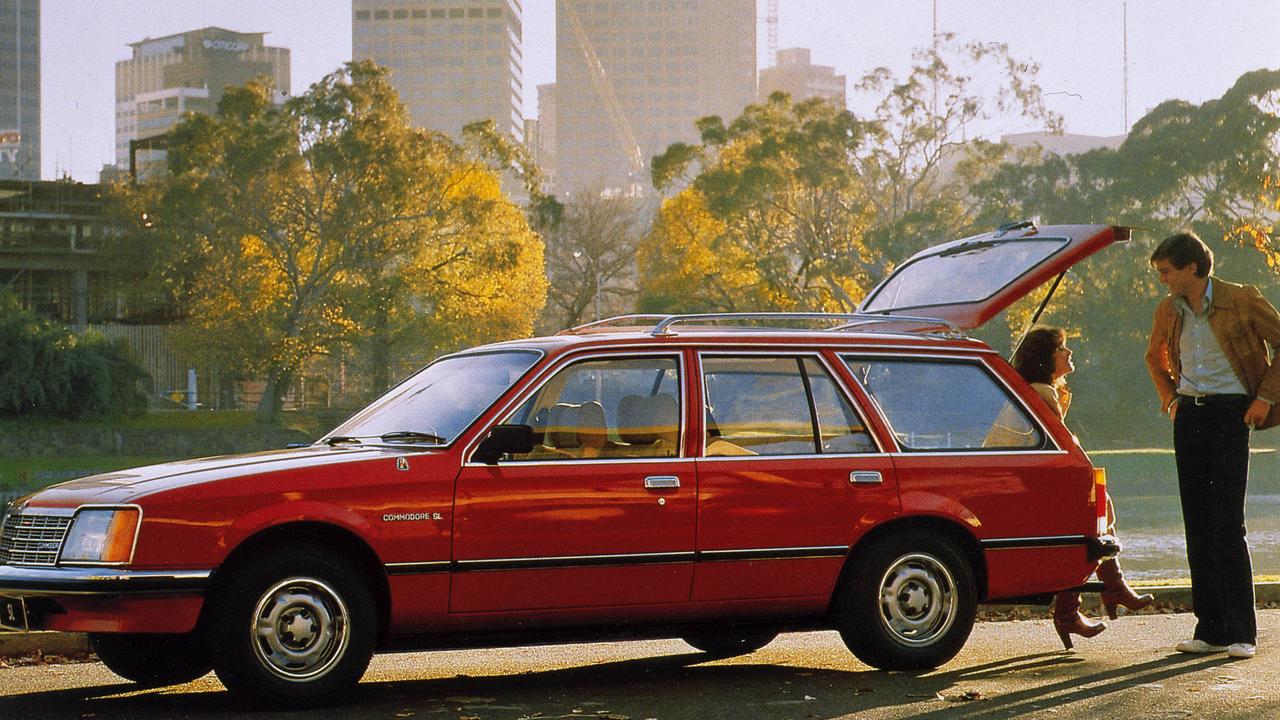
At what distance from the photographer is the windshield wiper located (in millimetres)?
7720

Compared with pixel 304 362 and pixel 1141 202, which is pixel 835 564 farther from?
pixel 1141 202

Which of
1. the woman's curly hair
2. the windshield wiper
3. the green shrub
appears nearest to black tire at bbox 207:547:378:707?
the windshield wiper

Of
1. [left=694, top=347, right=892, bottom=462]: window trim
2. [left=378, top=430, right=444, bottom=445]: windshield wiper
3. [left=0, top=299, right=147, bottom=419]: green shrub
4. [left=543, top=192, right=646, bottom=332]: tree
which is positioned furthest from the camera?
[left=543, top=192, right=646, bottom=332]: tree

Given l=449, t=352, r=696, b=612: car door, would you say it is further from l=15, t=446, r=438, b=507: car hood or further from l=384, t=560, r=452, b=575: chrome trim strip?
l=15, t=446, r=438, b=507: car hood

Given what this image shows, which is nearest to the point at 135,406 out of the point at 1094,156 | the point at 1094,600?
the point at 1094,156

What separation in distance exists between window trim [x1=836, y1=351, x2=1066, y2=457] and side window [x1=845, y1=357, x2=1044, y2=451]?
11 mm

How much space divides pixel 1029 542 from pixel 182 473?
13.5 ft

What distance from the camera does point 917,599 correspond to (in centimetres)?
861

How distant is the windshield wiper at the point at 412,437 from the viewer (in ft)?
25.3

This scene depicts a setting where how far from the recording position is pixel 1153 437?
6256cm

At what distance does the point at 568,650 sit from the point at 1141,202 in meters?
56.8

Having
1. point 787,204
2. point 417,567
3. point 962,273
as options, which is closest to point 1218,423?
point 962,273

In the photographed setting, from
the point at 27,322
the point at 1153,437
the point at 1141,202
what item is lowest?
the point at 1153,437

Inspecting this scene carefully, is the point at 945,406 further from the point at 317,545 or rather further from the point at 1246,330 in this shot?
the point at 317,545
